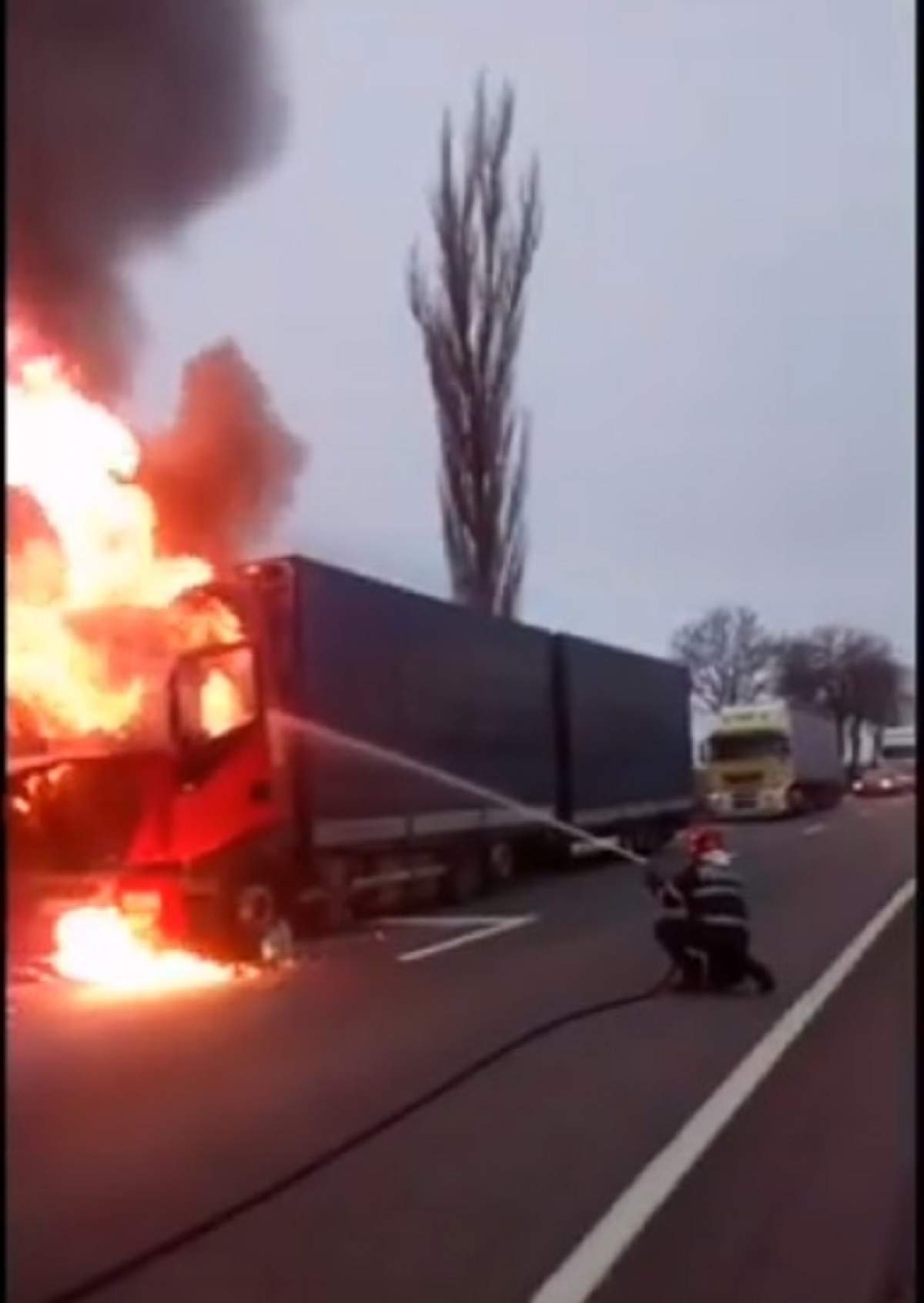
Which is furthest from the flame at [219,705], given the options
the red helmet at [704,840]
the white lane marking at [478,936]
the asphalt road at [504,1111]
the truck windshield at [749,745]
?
the white lane marking at [478,936]

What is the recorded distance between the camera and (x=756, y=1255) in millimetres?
2723

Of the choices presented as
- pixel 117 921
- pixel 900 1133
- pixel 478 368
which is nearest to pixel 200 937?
pixel 117 921

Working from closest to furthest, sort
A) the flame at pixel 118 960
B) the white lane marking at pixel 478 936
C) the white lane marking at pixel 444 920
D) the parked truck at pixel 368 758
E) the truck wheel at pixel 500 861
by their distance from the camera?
1. the flame at pixel 118 960
2. the parked truck at pixel 368 758
3. the truck wheel at pixel 500 861
4. the white lane marking at pixel 444 920
5. the white lane marking at pixel 478 936

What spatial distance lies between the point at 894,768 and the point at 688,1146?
2.10 meters

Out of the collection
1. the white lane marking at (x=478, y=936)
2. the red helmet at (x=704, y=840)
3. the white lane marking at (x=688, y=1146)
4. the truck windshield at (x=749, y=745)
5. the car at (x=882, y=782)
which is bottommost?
the white lane marking at (x=688, y=1146)

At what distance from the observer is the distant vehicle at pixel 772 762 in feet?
6.58

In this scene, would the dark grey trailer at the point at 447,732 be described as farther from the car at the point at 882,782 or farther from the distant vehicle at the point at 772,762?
the car at the point at 882,782

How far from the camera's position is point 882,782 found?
5.32 ft

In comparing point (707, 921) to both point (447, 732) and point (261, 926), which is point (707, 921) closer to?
point (447, 732)

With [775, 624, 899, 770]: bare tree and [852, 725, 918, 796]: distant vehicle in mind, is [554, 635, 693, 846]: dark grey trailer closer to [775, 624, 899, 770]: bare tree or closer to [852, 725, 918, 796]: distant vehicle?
[775, 624, 899, 770]: bare tree

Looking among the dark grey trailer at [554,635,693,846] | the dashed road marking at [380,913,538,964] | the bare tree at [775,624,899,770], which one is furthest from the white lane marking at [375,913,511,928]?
the bare tree at [775,624,899,770]

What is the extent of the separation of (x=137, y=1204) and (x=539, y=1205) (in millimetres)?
658

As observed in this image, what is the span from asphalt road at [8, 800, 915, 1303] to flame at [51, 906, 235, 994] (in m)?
0.04

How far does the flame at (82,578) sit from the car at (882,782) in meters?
0.54
